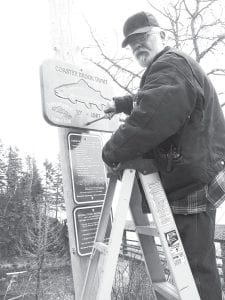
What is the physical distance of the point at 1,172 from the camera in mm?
68375

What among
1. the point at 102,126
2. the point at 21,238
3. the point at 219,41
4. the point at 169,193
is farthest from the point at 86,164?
the point at 21,238

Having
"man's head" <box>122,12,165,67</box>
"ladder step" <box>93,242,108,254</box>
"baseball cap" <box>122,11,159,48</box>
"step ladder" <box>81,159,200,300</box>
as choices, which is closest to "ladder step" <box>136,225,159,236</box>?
"step ladder" <box>81,159,200,300</box>

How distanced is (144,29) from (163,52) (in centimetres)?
22

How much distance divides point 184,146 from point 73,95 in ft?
4.41

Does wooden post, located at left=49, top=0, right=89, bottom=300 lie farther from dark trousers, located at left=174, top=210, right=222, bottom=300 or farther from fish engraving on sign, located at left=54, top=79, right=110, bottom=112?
dark trousers, located at left=174, top=210, right=222, bottom=300

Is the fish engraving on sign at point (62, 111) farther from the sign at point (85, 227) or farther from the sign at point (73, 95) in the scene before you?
the sign at point (85, 227)

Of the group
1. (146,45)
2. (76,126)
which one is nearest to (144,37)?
(146,45)

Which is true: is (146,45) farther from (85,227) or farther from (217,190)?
Answer: (85,227)

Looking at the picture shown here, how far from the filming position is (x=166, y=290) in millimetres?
2096

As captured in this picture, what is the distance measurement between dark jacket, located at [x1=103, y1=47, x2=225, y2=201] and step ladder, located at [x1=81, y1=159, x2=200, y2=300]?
10cm

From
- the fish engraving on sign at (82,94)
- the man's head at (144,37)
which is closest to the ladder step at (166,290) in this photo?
the man's head at (144,37)

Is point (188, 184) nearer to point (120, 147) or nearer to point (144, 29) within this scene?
point (120, 147)

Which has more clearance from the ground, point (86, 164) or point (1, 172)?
point (1, 172)

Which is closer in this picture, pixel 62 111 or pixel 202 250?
pixel 202 250
